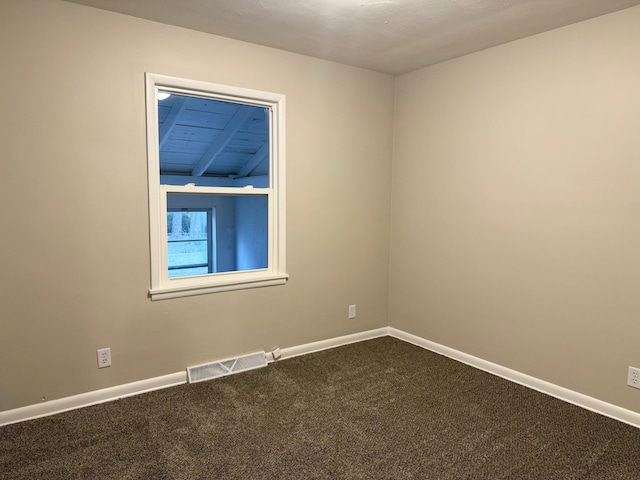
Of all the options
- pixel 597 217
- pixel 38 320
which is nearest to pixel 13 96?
pixel 38 320

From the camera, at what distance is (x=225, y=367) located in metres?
3.04

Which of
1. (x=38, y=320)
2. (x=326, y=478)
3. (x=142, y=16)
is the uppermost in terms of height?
(x=142, y=16)

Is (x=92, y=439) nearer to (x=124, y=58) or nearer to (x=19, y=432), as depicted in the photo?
(x=19, y=432)

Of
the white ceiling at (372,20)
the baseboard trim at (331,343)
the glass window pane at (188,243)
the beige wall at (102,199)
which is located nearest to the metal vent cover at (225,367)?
the beige wall at (102,199)

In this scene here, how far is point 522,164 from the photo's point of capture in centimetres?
287

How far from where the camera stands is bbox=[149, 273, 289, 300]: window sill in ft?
9.17

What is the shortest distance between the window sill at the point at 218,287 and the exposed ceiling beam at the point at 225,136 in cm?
87

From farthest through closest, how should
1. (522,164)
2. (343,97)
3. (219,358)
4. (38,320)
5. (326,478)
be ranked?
(343,97)
(219,358)
(522,164)
(38,320)
(326,478)

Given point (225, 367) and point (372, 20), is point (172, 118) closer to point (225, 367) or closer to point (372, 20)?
point (372, 20)

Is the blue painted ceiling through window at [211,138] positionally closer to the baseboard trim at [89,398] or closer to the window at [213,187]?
the window at [213,187]

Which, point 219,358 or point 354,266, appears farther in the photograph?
point 354,266

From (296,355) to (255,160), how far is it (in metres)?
1.63

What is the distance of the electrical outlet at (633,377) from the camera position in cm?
240

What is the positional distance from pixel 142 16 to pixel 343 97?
1.61 metres
